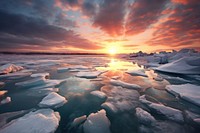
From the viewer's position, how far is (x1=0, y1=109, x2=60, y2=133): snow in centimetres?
179

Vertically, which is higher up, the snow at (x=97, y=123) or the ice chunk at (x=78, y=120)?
the snow at (x=97, y=123)

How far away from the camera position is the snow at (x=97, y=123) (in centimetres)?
190

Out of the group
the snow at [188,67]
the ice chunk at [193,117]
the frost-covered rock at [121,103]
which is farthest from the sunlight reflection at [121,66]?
the ice chunk at [193,117]

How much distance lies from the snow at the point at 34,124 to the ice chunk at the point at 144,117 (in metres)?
1.77

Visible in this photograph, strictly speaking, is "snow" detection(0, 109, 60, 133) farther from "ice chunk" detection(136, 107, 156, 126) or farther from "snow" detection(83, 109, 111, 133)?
"ice chunk" detection(136, 107, 156, 126)

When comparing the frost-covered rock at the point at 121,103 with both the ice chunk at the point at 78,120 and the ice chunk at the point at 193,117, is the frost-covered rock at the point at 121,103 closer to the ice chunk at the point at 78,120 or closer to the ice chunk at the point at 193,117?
the ice chunk at the point at 78,120

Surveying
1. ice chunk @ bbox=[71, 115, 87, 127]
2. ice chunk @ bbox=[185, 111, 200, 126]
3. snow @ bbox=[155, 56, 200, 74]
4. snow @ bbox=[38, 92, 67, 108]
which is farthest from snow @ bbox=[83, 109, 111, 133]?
snow @ bbox=[155, 56, 200, 74]

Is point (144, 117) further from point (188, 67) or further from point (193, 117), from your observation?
point (188, 67)

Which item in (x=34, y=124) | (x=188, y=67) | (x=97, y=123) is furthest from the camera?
(x=188, y=67)

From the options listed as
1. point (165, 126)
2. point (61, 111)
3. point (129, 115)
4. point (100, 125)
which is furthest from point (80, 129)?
point (165, 126)

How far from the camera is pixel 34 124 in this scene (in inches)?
75.9

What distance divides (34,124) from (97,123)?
1.23m

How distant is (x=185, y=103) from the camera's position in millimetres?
2920

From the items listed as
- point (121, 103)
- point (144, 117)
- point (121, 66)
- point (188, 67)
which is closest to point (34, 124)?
point (121, 103)
